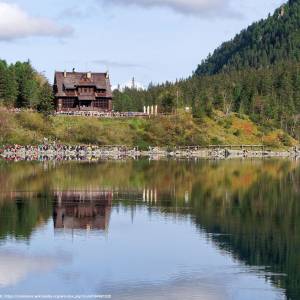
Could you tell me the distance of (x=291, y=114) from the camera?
168m

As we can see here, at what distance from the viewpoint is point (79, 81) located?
140875 millimetres

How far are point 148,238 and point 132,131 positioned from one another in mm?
92929

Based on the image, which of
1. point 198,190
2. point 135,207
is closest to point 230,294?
point 135,207

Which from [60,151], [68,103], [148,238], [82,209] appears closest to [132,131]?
[68,103]

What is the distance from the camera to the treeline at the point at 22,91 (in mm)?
131375

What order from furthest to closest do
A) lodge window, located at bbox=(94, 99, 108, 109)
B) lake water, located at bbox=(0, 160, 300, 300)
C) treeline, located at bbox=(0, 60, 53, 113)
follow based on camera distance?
lodge window, located at bbox=(94, 99, 108, 109) → treeline, located at bbox=(0, 60, 53, 113) → lake water, located at bbox=(0, 160, 300, 300)

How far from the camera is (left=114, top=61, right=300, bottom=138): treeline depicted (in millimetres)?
157500

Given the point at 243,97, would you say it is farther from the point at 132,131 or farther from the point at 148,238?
the point at 148,238

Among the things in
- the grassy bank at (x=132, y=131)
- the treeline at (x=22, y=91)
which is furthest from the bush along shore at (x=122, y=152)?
the treeline at (x=22, y=91)

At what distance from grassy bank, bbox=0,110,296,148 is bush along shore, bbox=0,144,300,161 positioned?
243cm

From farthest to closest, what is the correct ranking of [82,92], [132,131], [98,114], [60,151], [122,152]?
[82,92]
[98,114]
[132,131]
[122,152]
[60,151]

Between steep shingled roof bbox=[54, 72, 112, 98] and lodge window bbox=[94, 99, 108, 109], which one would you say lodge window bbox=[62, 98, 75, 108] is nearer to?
steep shingled roof bbox=[54, 72, 112, 98]

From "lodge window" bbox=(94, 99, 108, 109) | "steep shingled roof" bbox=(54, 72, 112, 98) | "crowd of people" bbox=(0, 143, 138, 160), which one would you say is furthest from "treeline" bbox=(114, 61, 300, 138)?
"crowd of people" bbox=(0, 143, 138, 160)

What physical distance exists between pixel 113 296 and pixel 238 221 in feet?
64.0
